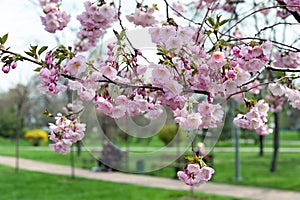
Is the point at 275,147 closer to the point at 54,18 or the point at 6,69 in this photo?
the point at 54,18

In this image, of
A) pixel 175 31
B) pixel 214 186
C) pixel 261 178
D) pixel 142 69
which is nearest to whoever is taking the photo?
pixel 175 31

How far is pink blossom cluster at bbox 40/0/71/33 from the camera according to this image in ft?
8.83

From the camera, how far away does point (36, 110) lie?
93.8ft

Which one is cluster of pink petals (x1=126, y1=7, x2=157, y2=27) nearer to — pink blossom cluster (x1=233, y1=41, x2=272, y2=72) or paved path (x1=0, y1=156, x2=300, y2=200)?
pink blossom cluster (x1=233, y1=41, x2=272, y2=72)

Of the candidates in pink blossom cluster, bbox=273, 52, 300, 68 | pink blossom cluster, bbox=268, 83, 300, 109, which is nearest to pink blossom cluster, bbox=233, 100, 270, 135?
pink blossom cluster, bbox=268, 83, 300, 109

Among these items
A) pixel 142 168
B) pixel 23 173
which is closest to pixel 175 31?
pixel 142 168

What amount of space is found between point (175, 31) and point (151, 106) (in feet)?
1.12

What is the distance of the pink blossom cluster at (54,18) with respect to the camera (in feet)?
8.83

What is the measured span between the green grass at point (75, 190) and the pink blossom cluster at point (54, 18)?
490 cm

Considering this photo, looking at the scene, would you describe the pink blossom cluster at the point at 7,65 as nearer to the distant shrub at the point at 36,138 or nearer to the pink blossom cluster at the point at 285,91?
the pink blossom cluster at the point at 285,91

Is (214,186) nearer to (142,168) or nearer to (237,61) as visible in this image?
(142,168)

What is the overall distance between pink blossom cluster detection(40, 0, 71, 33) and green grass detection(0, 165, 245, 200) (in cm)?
490

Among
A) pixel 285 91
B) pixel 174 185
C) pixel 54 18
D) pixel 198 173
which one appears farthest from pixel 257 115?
pixel 174 185

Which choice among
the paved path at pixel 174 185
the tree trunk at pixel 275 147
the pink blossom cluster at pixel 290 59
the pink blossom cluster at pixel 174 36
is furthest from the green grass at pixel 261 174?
the pink blossom cluster at pixel 174 36
